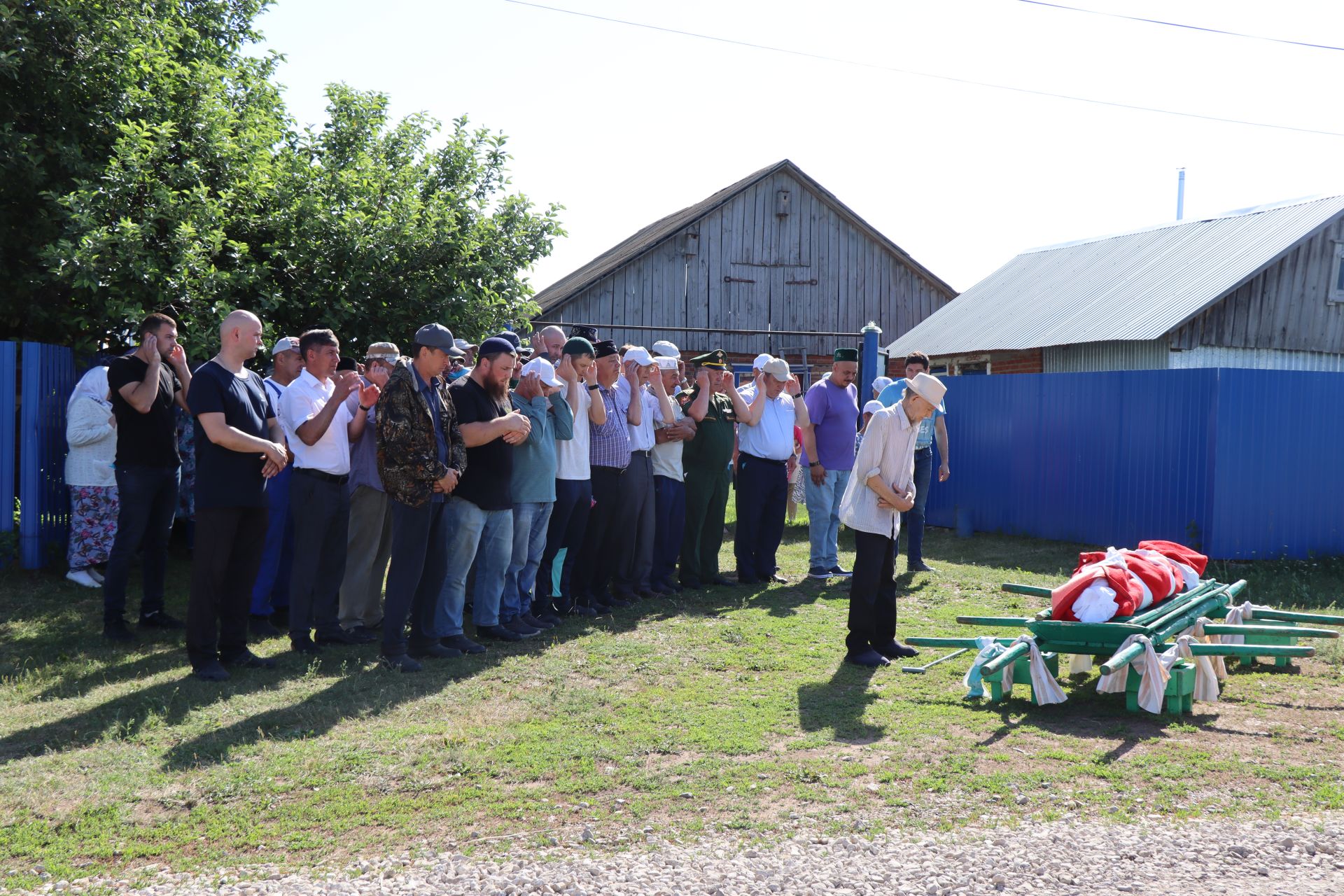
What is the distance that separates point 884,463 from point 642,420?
254 cm

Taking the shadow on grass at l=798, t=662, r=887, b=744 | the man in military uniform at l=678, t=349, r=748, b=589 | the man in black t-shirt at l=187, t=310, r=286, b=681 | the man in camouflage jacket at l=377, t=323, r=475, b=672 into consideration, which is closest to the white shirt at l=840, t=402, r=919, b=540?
the shadow on grass at l=798, t=662, r=887, b=744

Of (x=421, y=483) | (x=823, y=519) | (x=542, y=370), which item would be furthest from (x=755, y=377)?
→ (x=421, y=483)

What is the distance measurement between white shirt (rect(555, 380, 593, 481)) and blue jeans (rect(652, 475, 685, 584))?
1.29 metres

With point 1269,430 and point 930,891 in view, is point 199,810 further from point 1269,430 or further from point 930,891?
point 1269,430

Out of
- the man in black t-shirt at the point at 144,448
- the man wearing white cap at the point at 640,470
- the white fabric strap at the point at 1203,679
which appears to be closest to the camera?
the white fabric strap at the point at 1203,679

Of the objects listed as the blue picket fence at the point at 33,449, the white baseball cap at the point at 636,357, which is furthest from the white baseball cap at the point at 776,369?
the blue picket fence at the point at 33,449

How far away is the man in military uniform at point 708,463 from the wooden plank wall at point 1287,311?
458 inches

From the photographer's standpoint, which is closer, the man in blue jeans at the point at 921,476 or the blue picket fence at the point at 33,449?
the blue picket fence at the point at 33,449

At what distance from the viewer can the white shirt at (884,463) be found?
6727 mm

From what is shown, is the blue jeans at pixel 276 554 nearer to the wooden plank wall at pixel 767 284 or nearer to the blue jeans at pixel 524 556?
the blue jeans at pixel 524 556

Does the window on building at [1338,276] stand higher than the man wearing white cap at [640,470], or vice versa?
the window on building at [1338,276]

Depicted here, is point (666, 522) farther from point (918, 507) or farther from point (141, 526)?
point (141, 526)

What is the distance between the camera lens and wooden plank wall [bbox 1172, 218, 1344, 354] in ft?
59.9

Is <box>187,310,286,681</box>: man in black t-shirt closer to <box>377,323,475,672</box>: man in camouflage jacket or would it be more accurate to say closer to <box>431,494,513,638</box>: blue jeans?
<box>377,323,475,672</box>: man in camouflage jacket
